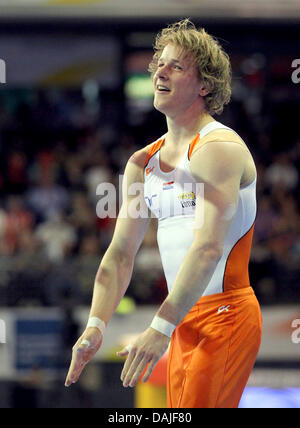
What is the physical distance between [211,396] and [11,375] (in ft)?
19.4

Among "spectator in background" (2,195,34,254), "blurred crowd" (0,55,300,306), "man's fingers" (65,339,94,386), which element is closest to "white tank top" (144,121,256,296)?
"man's fingers" (65,339,94,386)

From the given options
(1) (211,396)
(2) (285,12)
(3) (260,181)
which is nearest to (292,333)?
(3) (260,181)

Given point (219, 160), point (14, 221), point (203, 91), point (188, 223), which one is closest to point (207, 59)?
point (203, 91)

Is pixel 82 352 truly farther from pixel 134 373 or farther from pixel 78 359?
pixel 134 373

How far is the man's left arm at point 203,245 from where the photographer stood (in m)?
2.75

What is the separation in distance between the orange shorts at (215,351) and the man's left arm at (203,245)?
269 millimetres

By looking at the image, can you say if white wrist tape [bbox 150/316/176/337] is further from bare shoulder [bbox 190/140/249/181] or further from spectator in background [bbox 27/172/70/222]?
spectator in background [bbox 27/172/70/222]

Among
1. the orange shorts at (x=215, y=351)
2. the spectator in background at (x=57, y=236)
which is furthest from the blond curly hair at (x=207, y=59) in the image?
the spectator in background at (x=57, y=236)

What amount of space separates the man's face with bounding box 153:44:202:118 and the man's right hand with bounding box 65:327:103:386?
1017mm

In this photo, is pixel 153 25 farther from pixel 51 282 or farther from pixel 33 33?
pixel 51 282

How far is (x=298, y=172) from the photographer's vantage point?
34.2 feet

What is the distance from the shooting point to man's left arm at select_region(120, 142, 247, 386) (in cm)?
275

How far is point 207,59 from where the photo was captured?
10.1 feet

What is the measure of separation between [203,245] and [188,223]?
0.26 metres
